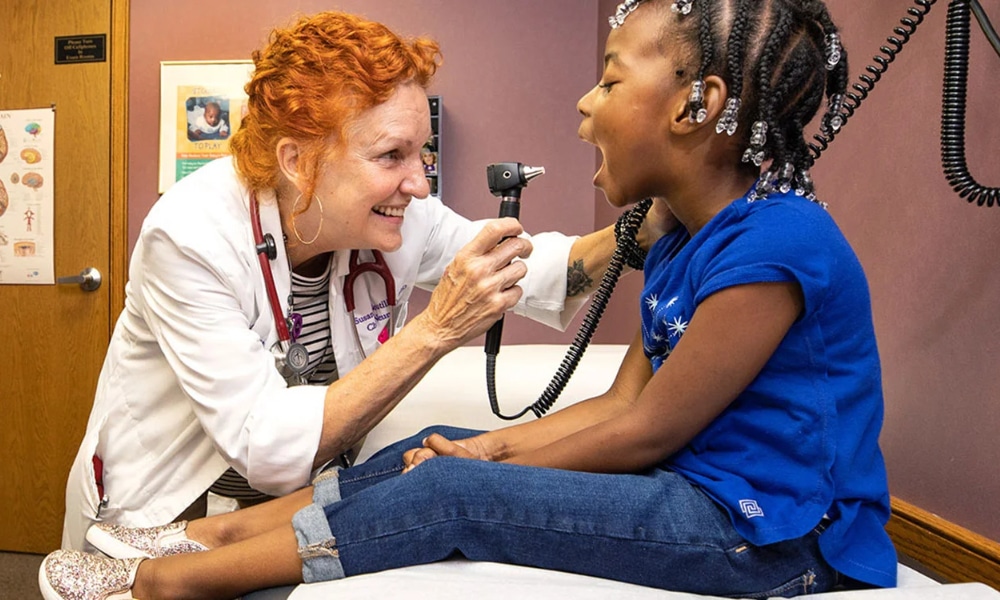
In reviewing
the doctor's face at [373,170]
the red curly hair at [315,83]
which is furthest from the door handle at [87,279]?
the doctor's face at [373,170]

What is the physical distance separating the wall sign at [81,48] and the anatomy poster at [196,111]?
565 millimetres

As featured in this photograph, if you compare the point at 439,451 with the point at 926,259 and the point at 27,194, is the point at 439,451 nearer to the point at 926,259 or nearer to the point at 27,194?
the point at 926,259

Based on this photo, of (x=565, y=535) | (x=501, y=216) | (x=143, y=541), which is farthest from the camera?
(x=501, y=216)

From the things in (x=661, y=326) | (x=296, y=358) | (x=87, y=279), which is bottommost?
(x=87, y=279)

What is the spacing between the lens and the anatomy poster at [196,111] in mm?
3479

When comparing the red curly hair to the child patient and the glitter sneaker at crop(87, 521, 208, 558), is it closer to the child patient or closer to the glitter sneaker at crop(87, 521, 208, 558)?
the child patient

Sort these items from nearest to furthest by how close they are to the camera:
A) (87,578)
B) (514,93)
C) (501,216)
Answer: (87,578) → (501,216) → (514,93)

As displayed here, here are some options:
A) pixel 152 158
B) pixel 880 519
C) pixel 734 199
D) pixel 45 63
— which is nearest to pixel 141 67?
pixel 152 158

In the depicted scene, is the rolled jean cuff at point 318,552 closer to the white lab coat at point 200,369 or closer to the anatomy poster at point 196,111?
the white lab coat at point 200,369

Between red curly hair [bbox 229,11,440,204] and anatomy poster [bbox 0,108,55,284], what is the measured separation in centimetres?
192

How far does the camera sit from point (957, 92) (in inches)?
42.3

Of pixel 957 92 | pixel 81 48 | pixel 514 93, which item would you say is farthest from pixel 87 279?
pixel 957 92

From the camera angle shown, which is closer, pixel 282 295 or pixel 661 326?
pixel 661 326

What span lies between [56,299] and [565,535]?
265 centimetres
